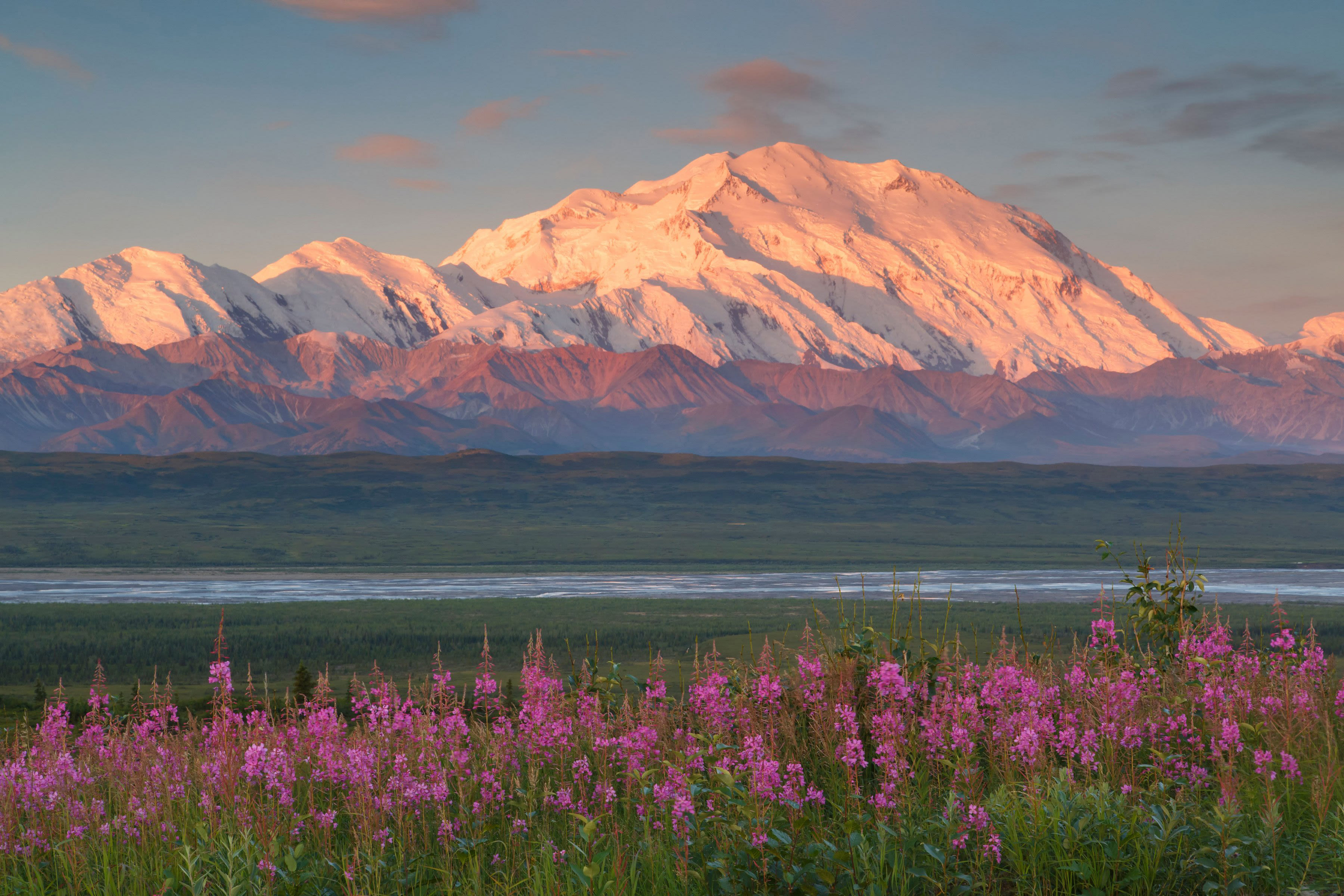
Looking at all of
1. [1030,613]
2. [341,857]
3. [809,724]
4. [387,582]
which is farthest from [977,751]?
[387,582]

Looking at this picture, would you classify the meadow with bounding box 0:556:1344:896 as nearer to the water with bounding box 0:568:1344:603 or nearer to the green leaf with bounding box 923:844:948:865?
the green leaf with bounding box 923:844:948:865

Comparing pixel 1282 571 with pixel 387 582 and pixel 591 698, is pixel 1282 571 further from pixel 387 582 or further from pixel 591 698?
pixel 591 698

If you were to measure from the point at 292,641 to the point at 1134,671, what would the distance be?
149ft

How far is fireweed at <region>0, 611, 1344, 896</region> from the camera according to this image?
24.4ft

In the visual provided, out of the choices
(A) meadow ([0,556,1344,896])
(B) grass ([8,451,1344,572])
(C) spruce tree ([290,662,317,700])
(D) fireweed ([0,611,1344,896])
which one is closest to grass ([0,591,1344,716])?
(C) spruce tree ([290,662,317,700])

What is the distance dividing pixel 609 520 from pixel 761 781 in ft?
504

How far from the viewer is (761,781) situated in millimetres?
7449

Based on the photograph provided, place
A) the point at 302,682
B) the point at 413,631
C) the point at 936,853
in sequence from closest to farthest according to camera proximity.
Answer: the point at 936,853 < the point at 302,682 < the point at 413,631

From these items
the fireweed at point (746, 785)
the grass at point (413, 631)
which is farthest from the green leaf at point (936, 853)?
the grass at point (413, 631)

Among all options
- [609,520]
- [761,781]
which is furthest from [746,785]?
[609,520]

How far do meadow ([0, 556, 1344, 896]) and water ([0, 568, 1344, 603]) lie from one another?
57.5 meters

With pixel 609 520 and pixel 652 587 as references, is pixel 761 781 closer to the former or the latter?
pixel 652 587

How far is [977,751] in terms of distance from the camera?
1013cm

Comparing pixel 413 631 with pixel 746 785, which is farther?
pixel 413 631
